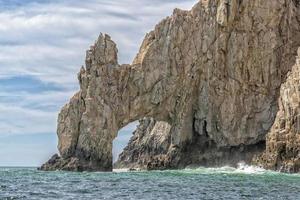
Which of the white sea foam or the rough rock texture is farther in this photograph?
the white sea foam

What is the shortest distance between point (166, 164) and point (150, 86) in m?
13.0

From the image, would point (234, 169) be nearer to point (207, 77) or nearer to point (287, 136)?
point (287, 136)

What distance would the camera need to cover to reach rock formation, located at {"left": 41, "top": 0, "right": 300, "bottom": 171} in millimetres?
103688

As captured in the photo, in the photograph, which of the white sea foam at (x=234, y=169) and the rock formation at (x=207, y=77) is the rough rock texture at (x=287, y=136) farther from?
the rock formation at (x=207, y=77)

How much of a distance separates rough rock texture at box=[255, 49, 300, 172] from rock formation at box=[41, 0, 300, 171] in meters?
10.8

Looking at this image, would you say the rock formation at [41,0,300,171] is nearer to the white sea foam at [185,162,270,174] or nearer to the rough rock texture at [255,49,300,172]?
the white sea foam at [185,162,270,174]

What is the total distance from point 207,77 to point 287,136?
22.0 metres

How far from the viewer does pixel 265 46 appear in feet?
350

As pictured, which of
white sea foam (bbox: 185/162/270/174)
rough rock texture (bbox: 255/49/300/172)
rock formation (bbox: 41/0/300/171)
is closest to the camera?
rough rock texture (bbox: 255/49/300/172)

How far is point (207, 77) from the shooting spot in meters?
106

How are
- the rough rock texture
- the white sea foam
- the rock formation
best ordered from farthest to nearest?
the rock formation < the white sea foam < the rough rock texture

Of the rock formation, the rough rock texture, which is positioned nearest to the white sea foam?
the rough rock texture

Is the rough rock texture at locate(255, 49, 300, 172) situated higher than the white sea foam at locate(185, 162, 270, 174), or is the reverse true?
the rough rock texture at locate(255, 49, 300, 172)

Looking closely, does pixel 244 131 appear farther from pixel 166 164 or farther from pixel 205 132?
pixel 166 164
